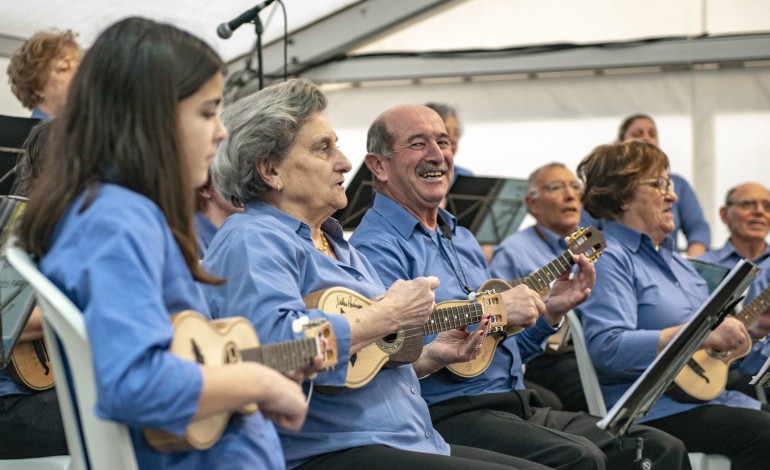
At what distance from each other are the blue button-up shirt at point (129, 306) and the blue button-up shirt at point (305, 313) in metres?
0.53

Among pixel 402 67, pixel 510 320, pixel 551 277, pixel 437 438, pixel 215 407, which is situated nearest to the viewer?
pixel 215 407

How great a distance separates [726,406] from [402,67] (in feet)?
14.9

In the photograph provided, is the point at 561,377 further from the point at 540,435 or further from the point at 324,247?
the point at 324,247

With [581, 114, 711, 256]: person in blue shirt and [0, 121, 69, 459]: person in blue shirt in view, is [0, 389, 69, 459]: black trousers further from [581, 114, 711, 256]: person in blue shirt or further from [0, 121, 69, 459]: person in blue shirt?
[581, 114, 711, 256]: person in blue shirt

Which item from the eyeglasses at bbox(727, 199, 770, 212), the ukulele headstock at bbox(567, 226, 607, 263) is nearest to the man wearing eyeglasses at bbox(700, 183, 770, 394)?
the eyeglasses at bbox(727, 199, 770, 212)

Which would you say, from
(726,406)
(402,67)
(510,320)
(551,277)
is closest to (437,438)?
(510,320)

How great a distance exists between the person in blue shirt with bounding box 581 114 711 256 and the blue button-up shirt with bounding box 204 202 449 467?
3887mm

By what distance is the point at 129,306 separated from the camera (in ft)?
4.91

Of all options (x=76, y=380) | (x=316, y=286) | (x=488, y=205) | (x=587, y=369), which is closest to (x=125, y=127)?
(x=76, y=380)

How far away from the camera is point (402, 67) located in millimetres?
7492

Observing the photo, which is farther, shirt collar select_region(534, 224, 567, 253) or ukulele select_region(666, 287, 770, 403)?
shirt collar select_region(534, 224, 567, 253)

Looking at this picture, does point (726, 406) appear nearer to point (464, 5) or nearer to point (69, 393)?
point (69, 393)

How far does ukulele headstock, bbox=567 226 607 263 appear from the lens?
11.1 feet

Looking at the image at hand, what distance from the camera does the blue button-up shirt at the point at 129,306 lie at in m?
1.48
